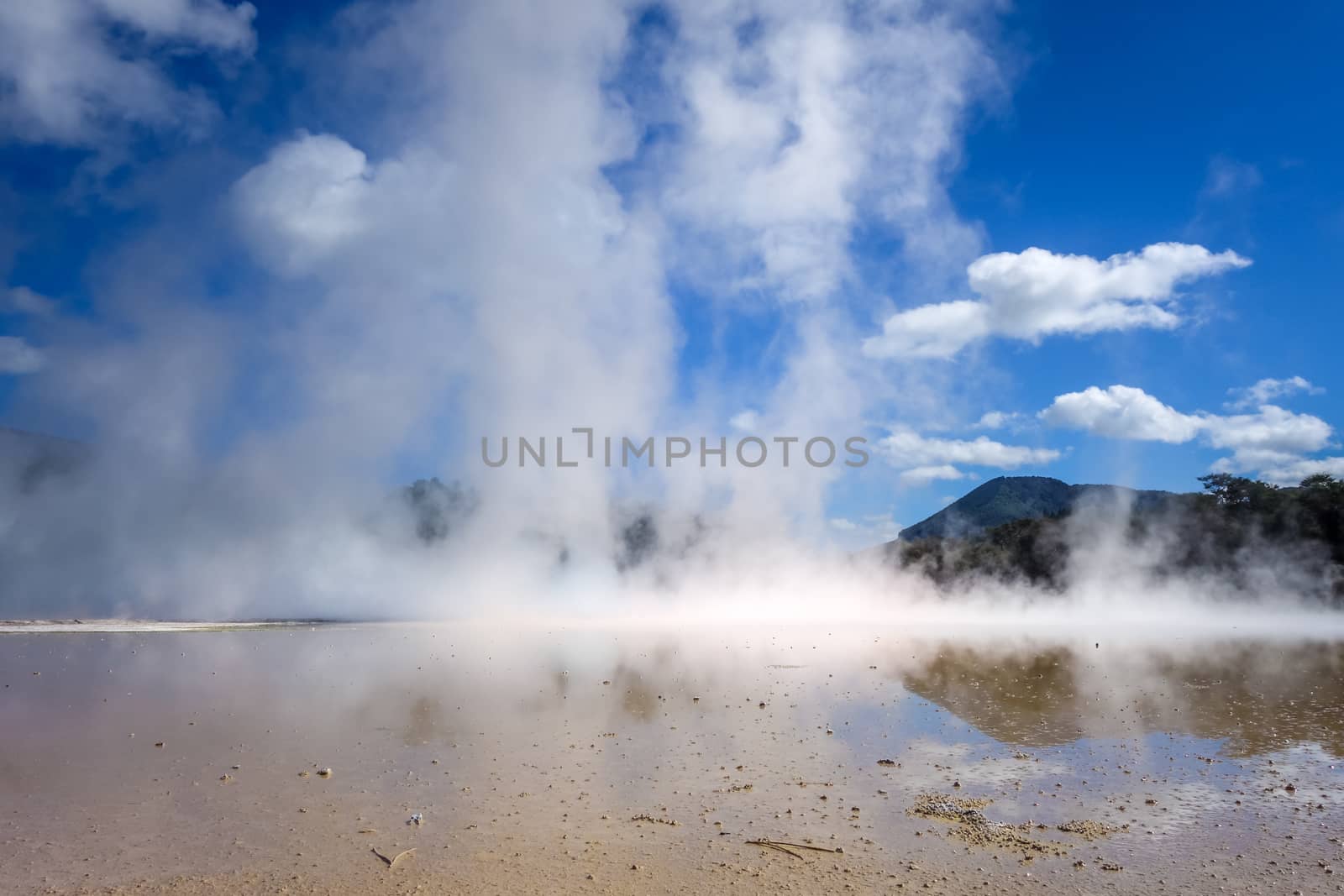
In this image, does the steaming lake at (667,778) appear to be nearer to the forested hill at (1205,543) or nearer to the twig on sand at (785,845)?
the twig on sand at (785,845)

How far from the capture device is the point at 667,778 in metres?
9.49

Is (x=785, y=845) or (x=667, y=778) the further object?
(x=667, y=778)

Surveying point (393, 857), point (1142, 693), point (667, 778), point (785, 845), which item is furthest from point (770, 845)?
point (1142, 693)

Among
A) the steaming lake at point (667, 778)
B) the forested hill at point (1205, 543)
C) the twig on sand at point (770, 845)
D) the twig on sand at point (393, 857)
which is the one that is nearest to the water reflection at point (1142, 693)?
the steaming lake at point (667, 778)

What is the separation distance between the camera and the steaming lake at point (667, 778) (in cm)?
676

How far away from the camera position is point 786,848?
23.7 ft

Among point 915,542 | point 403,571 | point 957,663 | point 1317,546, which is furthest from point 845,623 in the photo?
point 1317,546

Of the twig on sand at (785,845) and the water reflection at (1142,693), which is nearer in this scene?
the twig on sand at (785,845)

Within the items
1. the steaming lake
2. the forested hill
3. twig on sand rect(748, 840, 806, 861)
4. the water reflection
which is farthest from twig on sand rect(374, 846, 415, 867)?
the forested hill

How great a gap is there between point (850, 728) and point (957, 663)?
30.9 feet

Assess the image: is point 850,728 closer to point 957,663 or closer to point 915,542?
point 957,663

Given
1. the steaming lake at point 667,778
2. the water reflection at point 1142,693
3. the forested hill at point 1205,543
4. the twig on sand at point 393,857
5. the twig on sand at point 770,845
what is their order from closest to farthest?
the steaming lake at point 667,778
the twig on sand at point 393,857
the twig on sand at point 770,845
the water reflection at point 1142,693
the forested hill at point 1205,543

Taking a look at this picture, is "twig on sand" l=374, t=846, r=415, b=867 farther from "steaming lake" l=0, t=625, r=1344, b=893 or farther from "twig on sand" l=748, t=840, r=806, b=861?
"twig on sand" l=748, t=840, r=806, b=861

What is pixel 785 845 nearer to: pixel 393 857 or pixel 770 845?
pixel 770 845
